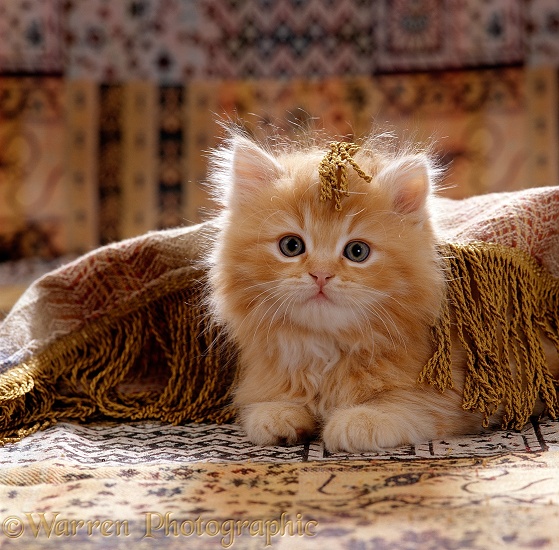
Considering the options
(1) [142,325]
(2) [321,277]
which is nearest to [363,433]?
(2) [321,277]

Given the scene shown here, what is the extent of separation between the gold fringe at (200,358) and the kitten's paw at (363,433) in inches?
4.5

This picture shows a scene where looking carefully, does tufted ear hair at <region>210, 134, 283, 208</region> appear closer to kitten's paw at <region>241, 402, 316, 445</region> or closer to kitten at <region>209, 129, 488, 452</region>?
kitten at <region>209, 129, 488, 452</region>

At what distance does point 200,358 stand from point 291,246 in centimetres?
43

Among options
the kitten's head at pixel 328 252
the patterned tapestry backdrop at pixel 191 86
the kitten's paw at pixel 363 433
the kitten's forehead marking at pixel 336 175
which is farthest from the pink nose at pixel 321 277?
the patterned tapestry backdrop at pixel 191 86

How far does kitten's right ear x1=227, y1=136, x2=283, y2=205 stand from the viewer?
4.73 feet

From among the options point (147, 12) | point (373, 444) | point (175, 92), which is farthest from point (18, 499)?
point (147, 12)

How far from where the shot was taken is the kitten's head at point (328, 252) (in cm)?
133

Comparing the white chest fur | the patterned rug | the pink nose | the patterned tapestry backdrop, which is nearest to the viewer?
the patterned rug

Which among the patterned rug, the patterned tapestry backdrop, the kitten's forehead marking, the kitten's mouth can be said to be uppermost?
the patterned tapestry backdrop

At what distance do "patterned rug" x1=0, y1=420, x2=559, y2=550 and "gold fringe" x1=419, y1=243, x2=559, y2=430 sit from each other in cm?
8

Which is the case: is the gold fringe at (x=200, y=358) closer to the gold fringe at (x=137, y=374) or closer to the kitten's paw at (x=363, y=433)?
the gold fringe at (x=137, y=374)

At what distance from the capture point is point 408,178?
1.39m

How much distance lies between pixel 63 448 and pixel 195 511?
1.30 feet

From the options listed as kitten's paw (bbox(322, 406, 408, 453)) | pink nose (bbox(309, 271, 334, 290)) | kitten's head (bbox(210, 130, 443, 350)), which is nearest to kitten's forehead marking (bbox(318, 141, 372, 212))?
kitten's head (bbox(210, 130, 443, 350))
